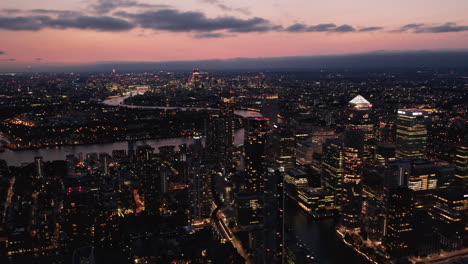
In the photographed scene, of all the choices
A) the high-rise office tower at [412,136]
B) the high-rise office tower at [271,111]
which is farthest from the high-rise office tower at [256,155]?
the high-rise office tower at [271,111]

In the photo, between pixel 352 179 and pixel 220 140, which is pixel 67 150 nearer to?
pixel 220 140

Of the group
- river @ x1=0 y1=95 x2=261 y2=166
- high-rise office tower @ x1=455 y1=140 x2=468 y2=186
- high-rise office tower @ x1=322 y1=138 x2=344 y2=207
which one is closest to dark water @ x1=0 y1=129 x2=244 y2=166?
river @ x1=0 y1=95 x2=261 y2=166

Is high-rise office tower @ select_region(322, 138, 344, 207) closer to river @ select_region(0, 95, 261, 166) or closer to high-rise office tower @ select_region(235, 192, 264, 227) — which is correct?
high-rise office tower @ select_region(235, 192, 264, 227)

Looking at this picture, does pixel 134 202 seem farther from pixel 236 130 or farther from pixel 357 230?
pixel 236 130

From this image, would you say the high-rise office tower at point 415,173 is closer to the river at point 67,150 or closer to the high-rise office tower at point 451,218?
the high-rise office tower at point 451,218

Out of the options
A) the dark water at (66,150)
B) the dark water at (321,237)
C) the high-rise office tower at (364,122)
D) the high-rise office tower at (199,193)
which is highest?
the high-rise office tower at (364,122)

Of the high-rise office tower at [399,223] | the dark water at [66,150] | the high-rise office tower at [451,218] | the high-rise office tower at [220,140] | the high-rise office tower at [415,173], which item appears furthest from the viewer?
the dark water at [66,150]

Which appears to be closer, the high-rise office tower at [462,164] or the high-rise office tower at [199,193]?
the high-rise office tower at [199,193]
